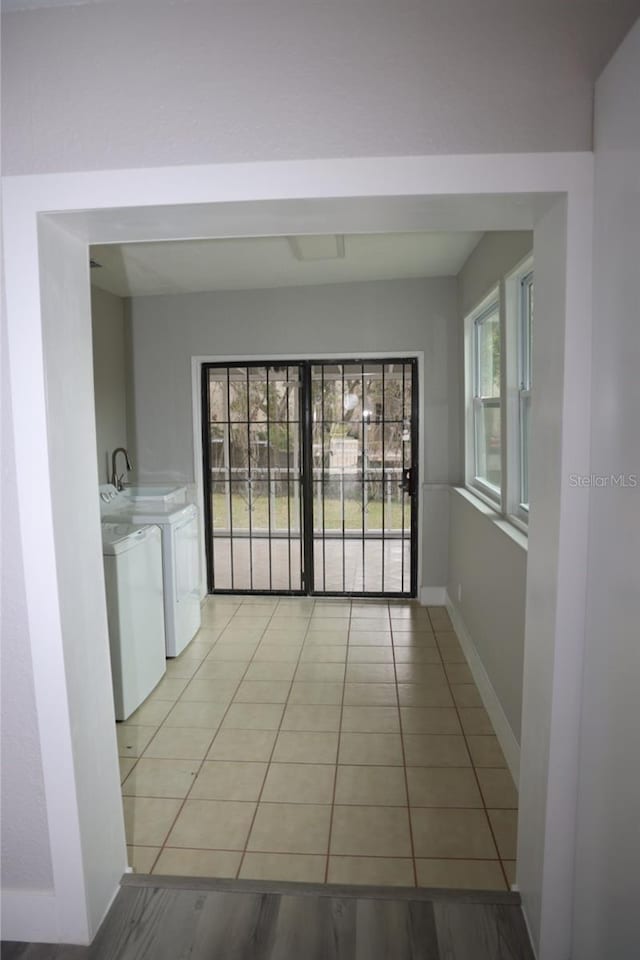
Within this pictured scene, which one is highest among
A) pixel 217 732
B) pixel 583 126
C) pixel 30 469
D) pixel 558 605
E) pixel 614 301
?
pixel 583 126

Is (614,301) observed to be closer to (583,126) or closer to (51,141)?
(583,126)

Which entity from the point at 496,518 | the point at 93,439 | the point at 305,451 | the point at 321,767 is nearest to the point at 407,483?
the point at 305,451

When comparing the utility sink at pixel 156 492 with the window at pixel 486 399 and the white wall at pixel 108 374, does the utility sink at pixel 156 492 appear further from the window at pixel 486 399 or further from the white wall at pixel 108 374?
the window at pixel 486 399

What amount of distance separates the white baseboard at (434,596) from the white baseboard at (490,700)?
0.50m

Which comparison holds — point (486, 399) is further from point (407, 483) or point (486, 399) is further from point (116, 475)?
point (116, 475)

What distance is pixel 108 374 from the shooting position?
4973 millimetres

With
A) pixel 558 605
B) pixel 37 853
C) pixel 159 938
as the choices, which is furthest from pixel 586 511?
pixel 37 853

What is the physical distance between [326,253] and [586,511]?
2.95 metres

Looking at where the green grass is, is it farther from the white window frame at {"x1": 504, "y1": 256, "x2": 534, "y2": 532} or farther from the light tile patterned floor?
the white window frame at {"x1": 504, "y1": 256, "x2": 534, "y2": 532}

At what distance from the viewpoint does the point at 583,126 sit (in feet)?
4.86

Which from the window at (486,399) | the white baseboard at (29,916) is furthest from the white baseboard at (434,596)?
the white baseboard at (29,916)

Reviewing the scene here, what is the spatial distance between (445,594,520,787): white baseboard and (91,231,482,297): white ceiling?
8.39 feet

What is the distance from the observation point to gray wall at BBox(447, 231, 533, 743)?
273 cm

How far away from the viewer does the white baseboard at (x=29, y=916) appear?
6.01ft
